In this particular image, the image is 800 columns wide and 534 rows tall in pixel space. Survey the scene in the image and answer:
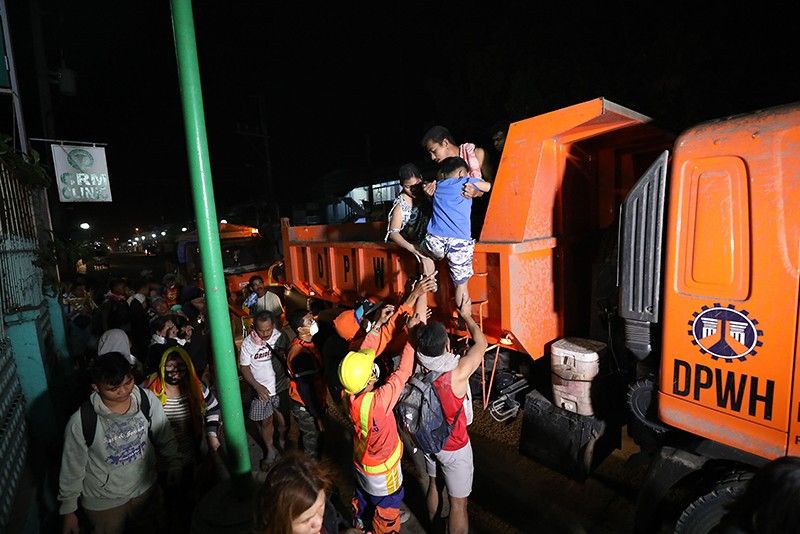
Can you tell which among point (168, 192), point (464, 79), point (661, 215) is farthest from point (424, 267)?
point (168, 192)

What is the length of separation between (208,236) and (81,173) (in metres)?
7.92

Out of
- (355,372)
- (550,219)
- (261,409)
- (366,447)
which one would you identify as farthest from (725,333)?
(261,409)

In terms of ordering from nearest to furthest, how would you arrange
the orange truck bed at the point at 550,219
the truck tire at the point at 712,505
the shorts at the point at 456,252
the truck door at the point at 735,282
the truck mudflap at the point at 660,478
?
1. the truck door at the point at 735,282
2. the truck tire at the point at 712,505
3. the truck mudflap at the point at 660,478
4. the orange truck bed at the point at 550,219
5. the shorts at the point at 456,252

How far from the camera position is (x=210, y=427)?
A: 321 cm

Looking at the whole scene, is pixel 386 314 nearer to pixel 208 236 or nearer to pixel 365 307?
pixel 365 307

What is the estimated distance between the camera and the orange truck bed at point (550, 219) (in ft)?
9.12

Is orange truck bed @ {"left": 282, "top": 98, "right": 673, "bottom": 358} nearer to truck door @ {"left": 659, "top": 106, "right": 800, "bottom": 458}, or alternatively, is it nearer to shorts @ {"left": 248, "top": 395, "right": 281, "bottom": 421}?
truck door @ {"left": 659, "top": 106, "right": 800, "bottom": 458}

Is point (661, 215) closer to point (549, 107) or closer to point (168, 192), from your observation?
point (549, 107)

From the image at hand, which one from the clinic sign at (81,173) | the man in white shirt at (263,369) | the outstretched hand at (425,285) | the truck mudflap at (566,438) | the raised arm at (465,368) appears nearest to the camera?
the raised arm at (465,368)

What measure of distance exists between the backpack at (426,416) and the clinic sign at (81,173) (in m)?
7.90

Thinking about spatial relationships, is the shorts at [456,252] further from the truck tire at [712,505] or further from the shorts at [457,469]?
the truck tire at [712,505]

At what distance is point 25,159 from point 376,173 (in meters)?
16.6

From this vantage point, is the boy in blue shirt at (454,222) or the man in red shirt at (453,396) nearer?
the man in red shirt at (453,396)

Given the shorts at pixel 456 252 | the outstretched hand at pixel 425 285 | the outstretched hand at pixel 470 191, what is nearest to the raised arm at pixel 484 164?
the outstretched hand at pixel 470 191
